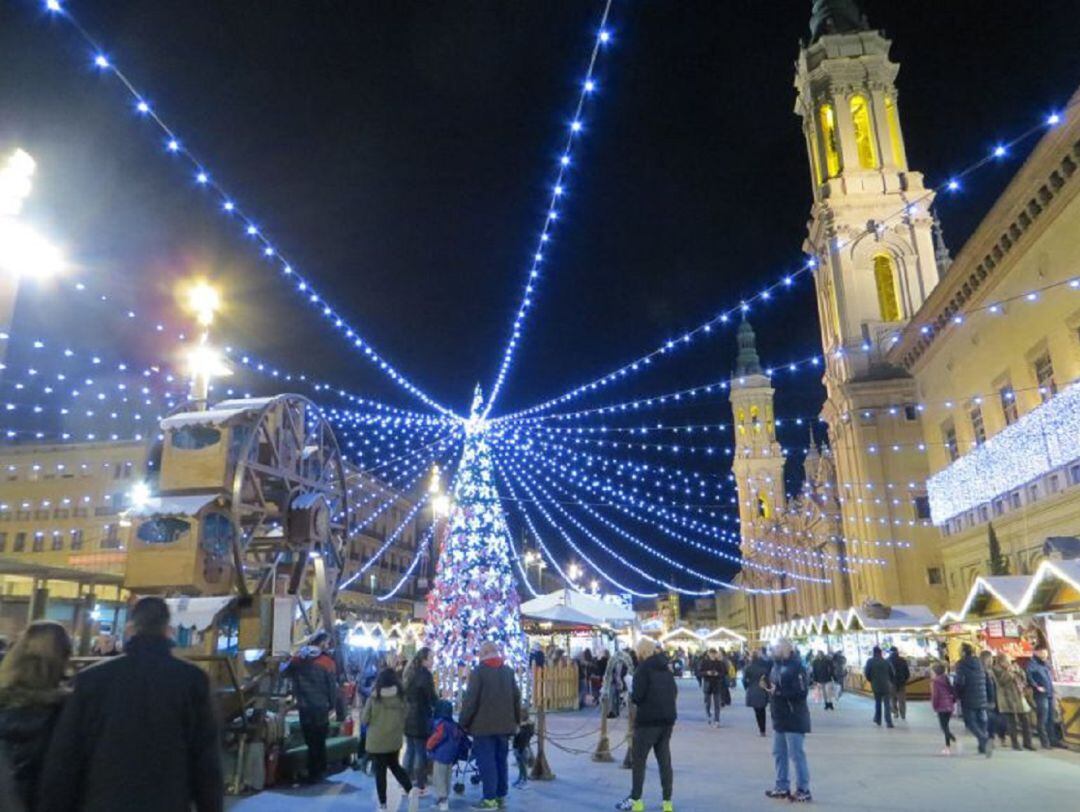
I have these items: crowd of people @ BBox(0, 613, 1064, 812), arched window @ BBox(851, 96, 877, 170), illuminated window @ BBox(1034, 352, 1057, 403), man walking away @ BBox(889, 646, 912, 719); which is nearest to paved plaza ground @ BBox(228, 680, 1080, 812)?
crowd of people @ BBox(0, 613, 1064, 812)

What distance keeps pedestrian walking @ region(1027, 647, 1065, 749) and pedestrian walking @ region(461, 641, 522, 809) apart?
9660 millimetres

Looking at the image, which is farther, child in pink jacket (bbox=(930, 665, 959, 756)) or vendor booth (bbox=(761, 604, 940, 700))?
vendor booth (bbox=(761, 604, 940, 700))

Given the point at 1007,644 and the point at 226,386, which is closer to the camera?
Result: the point at 1007,644

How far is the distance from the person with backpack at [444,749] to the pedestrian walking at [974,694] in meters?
8.23

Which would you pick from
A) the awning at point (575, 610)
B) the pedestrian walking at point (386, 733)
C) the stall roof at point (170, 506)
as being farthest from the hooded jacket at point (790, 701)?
the awning at point (575, 610)

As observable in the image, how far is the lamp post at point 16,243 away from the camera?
13984 millimetres

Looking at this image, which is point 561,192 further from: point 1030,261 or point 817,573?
point 817,573

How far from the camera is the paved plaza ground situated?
8305mm

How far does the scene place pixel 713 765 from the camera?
37.1 ft

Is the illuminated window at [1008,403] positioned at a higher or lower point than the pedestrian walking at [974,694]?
higher

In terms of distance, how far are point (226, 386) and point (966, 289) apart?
2303cm

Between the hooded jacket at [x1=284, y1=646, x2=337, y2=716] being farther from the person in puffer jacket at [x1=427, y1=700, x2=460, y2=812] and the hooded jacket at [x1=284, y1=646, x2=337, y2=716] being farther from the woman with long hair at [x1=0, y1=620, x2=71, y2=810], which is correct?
the woman with long hair at [x1=0, y1=620, x2=71, y2=810]

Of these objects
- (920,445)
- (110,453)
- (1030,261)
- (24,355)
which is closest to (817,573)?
(920,445)

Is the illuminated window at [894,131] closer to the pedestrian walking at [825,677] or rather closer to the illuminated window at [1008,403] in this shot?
the illuminated window at [1008,403]
